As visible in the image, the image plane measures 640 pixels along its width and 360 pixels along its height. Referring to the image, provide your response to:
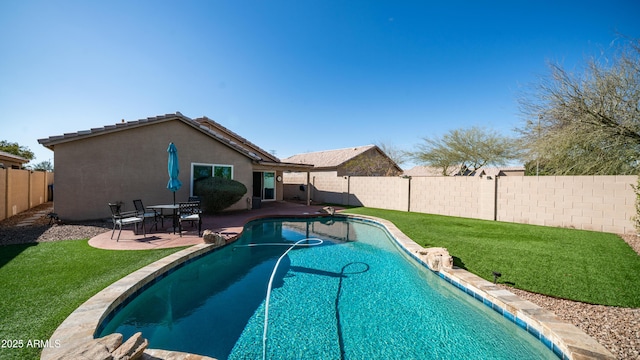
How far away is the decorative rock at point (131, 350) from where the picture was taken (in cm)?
264

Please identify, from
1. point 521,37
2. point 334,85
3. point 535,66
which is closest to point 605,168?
point 535,66

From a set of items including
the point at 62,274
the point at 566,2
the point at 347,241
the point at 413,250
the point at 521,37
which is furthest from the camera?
the point at 521,37

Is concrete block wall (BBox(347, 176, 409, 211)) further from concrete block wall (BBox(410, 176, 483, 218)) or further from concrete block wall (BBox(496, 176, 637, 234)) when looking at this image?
concrete block wall (BBox(496, 176, 637, 234))

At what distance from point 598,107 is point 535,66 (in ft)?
9.40

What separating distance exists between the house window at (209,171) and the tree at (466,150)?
69.1ft

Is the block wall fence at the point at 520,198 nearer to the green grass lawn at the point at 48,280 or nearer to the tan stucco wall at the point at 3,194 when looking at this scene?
the green grass lawn at the point at 48,280

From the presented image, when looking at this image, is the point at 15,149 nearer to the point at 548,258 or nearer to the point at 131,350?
the point at 131,350

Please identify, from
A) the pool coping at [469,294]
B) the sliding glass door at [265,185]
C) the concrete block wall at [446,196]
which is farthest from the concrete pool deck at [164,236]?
the concrete block wall at [446,196]

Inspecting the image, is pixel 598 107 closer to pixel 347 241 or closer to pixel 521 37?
pixel 521 37

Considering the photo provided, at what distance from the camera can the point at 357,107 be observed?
22375 millimetres

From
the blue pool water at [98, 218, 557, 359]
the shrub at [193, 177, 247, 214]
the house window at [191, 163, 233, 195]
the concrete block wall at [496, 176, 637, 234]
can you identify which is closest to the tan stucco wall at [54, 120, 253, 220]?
the house window at [191, 163, 233, 195]

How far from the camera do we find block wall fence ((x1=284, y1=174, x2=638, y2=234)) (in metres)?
9.84

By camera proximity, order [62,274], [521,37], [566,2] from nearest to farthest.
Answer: [62,274]
[566,2]
[521,37]

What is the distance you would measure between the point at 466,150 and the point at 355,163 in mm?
11298
